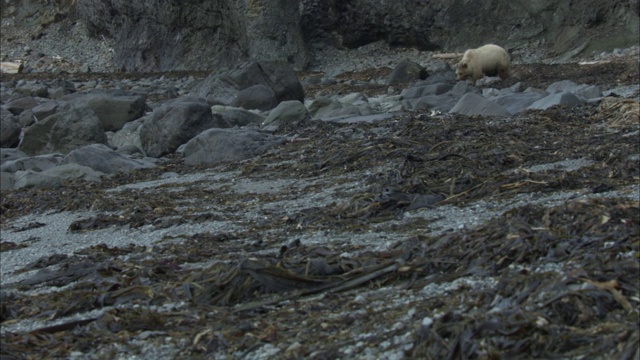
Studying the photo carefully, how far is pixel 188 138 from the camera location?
14.9 meters

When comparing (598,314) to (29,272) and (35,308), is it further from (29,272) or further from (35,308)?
(29,272)

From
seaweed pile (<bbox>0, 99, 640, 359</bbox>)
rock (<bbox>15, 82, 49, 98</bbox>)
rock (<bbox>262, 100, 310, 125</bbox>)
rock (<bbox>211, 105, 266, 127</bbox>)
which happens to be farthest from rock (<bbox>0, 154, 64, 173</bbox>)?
rock (<bbox>15, 82, 49, 98</bbox>)

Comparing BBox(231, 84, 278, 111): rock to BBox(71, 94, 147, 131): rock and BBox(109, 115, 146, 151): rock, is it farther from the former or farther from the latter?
BBox(109, 115, 146, 151): rock

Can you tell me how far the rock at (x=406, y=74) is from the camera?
22.7 meters

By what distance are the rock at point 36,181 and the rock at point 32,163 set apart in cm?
145

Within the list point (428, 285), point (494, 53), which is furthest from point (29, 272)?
point (494, 53)

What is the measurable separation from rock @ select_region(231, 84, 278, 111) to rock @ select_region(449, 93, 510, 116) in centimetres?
617

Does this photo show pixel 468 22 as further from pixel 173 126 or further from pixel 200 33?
pixel 173 126

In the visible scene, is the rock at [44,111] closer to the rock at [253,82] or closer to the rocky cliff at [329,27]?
the rock at [253,82]

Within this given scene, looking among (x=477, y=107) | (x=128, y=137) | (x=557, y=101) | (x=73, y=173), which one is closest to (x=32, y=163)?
(x=73, y=173)

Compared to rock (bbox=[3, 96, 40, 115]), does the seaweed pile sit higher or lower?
higher

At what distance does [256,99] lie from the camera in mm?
19078

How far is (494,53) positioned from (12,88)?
1501cm

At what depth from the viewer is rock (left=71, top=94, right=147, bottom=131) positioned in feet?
60.3
